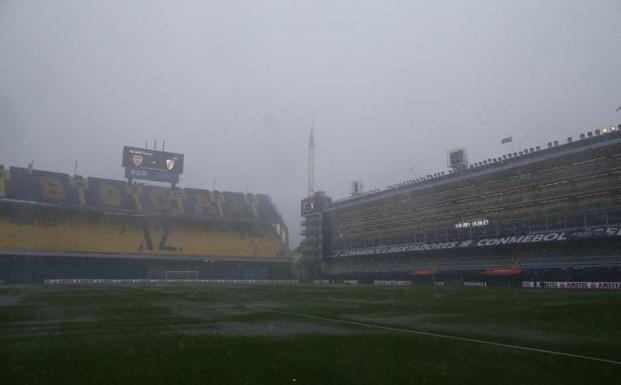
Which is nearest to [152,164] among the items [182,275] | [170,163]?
[170,163]

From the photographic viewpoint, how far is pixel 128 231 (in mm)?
82812

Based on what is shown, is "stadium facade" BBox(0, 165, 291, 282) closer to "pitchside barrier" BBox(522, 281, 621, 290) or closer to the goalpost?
the goalpost

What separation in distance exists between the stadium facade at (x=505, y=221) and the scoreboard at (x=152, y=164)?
38.0m

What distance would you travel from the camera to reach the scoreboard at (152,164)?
280 ft

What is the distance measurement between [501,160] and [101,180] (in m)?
71.7

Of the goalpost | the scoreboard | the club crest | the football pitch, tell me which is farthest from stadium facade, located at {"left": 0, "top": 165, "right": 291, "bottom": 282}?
the football pitch

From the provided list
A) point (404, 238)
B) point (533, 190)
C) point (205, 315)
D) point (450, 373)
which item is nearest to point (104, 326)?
point (205, 315)

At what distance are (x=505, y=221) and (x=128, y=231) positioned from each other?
65096 millimetres

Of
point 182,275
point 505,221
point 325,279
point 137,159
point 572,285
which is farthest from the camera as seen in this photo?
point 325,279

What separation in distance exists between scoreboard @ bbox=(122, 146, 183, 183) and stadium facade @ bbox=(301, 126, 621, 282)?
38.0 m

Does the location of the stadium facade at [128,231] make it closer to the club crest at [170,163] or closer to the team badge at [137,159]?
the team badge at [137,159]

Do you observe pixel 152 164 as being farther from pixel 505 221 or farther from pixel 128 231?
pixel 505 221

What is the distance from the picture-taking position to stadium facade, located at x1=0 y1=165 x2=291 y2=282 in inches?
2813

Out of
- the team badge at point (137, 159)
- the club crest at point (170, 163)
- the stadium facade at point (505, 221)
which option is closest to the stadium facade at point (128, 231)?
the team badge at point (137, 159)
